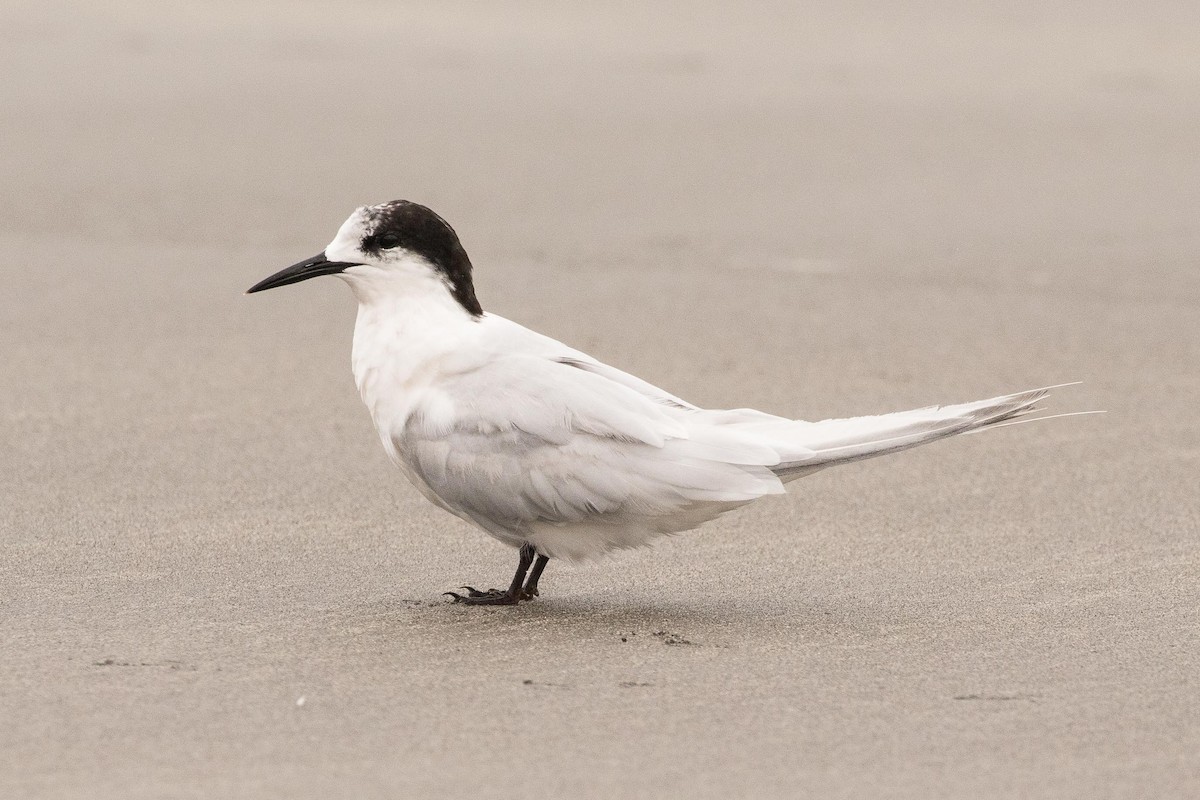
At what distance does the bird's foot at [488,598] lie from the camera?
4.04 metres

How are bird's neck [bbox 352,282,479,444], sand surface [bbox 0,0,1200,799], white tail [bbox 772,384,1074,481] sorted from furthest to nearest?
bird's neck [bbox 352,282,479,444]
white tail [bbox 772,384,1074,481]
sand surface [bbox 0,0,1200,799]

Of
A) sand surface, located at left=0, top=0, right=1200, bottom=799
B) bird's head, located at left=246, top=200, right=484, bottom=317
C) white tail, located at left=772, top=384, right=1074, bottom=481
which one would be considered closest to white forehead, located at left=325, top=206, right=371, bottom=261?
bird's head, located at left=246, top=200, right=484, bottom=317

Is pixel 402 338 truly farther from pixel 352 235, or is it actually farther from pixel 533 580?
pixel 533 580

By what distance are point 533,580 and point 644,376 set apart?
2230mm

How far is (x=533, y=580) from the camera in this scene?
162 inches

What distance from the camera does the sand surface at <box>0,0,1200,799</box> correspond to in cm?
318

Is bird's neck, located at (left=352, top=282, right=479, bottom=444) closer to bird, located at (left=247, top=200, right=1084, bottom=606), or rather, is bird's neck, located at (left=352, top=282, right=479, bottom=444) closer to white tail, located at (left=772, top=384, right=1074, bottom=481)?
bird, located at (left=247, top=200, right=1084, bottom=606)

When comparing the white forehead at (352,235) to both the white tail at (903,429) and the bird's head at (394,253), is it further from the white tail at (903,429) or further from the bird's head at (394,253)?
the white tail at (903,429)

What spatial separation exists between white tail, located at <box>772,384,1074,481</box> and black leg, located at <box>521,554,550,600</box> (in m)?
0.58

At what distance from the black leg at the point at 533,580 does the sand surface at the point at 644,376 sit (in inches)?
2.7

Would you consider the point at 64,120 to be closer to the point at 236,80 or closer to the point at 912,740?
the point at 236,80

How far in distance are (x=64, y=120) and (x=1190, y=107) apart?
288 inches

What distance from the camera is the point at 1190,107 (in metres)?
12.5

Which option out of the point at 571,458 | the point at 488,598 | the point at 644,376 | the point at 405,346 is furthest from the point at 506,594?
the point at 644,376
